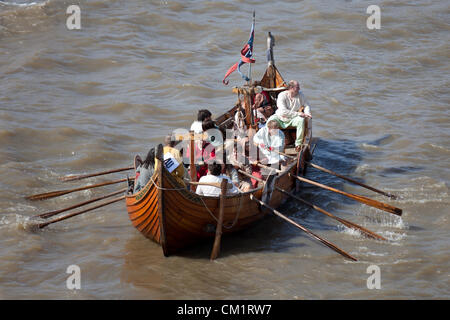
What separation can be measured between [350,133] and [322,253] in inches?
252

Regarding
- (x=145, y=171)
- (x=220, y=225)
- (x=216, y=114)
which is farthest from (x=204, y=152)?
(x=216, y=114)

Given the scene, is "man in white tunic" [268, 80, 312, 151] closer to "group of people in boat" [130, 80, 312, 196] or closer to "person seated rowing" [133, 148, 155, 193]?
"group of people in boat" [130, 80, 312, 196]

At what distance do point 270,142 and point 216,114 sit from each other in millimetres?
4911

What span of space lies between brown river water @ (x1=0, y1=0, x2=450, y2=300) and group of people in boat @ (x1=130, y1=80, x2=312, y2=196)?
3.66 ft

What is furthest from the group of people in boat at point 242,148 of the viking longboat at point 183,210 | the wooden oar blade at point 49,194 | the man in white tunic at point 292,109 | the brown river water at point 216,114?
the wooden oar blade at point 49,194

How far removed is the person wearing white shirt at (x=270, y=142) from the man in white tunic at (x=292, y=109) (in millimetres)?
1054

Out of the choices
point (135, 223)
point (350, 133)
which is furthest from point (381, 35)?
point (135, 223)

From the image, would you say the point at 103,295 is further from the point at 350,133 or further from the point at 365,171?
the point at 350,133

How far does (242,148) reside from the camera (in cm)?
1140

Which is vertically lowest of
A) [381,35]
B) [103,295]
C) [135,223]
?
[103,295]

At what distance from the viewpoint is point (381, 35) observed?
22.0 m

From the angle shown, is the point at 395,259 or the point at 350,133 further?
the point at 350,133

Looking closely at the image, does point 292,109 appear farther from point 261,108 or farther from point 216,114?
point 216,114

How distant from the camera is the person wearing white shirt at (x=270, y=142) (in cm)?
1122
